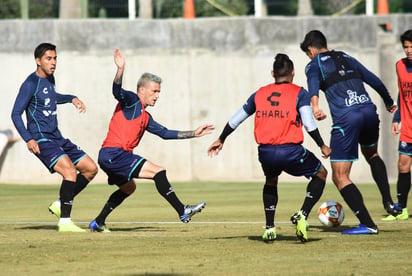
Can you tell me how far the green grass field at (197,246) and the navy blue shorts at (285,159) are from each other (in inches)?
27.2

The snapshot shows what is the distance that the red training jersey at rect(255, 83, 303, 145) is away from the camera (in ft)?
33.4

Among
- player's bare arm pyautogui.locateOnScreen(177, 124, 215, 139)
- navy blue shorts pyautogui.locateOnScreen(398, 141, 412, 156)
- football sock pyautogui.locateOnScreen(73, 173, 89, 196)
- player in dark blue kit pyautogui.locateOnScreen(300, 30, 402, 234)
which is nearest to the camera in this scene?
player in dark blue kit pyautogui.locateOnScreen(300, 30, 402, 234)

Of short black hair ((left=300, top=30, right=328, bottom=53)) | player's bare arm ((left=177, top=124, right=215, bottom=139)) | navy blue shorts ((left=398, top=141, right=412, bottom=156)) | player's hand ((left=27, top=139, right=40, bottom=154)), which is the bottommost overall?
navy blue shorts ((left=398, top=141, right=412, bottom=156))

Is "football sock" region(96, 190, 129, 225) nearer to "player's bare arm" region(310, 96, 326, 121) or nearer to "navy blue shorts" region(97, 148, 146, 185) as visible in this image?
"navy blue shorts" region(97, 148, 146, 185)

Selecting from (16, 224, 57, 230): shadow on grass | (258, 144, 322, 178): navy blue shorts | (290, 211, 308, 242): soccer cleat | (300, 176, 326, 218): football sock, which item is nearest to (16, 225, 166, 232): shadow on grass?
(16, 224, 57, 230): shadow on grass

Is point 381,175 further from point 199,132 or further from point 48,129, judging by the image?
point 48,129

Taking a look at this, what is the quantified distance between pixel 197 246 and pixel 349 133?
212cm

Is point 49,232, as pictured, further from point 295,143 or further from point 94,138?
point 94,138

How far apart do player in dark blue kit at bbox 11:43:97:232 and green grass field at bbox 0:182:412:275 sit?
1.48ft

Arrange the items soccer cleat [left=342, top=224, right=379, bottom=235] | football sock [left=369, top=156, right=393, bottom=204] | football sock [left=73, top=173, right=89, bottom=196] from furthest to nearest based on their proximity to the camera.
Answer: football sock [left=369, top=156, right=393, bottom=204], football sock [left=73, top=173, right=89, bottom=196], soccer cleat [left=342, top=224, right=379, bottom=235]

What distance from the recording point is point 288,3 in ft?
80.8

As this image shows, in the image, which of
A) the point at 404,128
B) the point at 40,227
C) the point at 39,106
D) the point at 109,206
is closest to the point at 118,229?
the point at 109,206

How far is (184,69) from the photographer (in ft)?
75.6

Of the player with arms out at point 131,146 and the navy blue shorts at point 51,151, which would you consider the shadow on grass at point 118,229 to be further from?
the navy blue shorts at point 51,151
